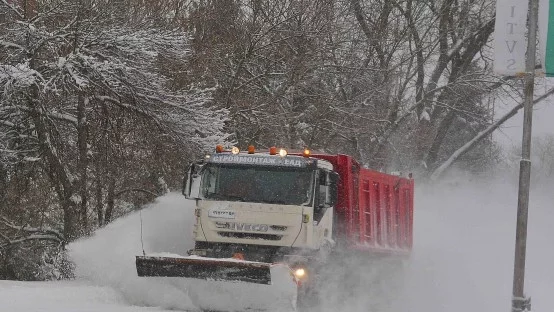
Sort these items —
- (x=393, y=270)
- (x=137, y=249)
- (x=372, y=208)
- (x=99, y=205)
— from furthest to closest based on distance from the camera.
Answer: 1. (x=99, y=205)
2. (x=393, y=270)
3. (x=372, y=208)
4. (x=137, y=249)

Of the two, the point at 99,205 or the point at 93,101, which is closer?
the point at 93,101

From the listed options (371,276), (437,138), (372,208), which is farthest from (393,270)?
(437,138)

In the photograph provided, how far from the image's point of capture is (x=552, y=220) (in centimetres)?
2991

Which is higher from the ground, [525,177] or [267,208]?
[525,177]

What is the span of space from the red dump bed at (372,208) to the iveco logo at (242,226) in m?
1.83

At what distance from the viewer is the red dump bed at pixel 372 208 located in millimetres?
14297

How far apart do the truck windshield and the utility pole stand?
323 centimetres

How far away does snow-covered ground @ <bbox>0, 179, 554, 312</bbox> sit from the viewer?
11844 mm

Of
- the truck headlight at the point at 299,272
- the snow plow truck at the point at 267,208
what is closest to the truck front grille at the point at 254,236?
the snow plow truck at the point at 267,208

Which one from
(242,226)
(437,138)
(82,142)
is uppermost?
(437,138)

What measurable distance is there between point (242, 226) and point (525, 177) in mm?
4183

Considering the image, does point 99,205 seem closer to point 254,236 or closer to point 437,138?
point 254,236

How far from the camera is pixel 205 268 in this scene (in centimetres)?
1158

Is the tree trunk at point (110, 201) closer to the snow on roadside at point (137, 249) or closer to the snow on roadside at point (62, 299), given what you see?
the snow on roadside at point (137, 249)
